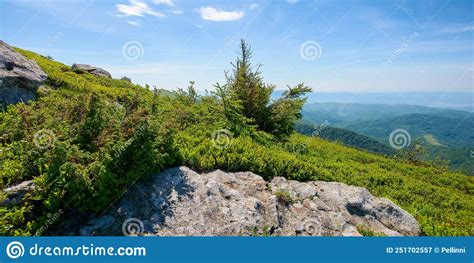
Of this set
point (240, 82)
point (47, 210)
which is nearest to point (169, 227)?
point (47, 210)

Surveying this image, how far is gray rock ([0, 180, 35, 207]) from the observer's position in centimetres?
654

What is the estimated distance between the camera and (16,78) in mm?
12547

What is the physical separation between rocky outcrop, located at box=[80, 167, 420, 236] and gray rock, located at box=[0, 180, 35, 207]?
146cm

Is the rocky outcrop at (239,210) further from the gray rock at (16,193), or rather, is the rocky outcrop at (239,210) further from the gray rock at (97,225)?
the gray rock at (16,193)

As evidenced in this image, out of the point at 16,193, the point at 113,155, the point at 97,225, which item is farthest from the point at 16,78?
the point at 97,225

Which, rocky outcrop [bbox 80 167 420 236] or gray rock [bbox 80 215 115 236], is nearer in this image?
gray rock [bbox 80 215 115 236]

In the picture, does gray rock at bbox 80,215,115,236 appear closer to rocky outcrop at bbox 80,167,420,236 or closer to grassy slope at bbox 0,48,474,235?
rocky outcrop at bbox 80,167,420,236

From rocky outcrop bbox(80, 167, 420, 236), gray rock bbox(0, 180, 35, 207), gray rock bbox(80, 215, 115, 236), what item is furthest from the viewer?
rocky outcrop bbox(80, 167, 420, 236)

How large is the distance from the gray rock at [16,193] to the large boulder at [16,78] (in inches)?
231

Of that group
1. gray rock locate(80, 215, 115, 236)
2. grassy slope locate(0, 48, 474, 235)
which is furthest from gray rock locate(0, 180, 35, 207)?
gray rock locate(80, 215, 115, 236)

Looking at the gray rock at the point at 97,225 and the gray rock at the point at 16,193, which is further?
the gray rock at the point at 97,225

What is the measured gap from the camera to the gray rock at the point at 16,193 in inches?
257

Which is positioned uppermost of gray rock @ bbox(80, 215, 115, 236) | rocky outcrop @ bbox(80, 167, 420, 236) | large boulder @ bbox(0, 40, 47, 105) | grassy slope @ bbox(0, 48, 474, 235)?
large boulder @ bbox(0, 40, 47, 105)

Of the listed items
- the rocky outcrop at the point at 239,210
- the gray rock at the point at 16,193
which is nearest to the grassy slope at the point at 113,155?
the gray rock at the point at 16,193
